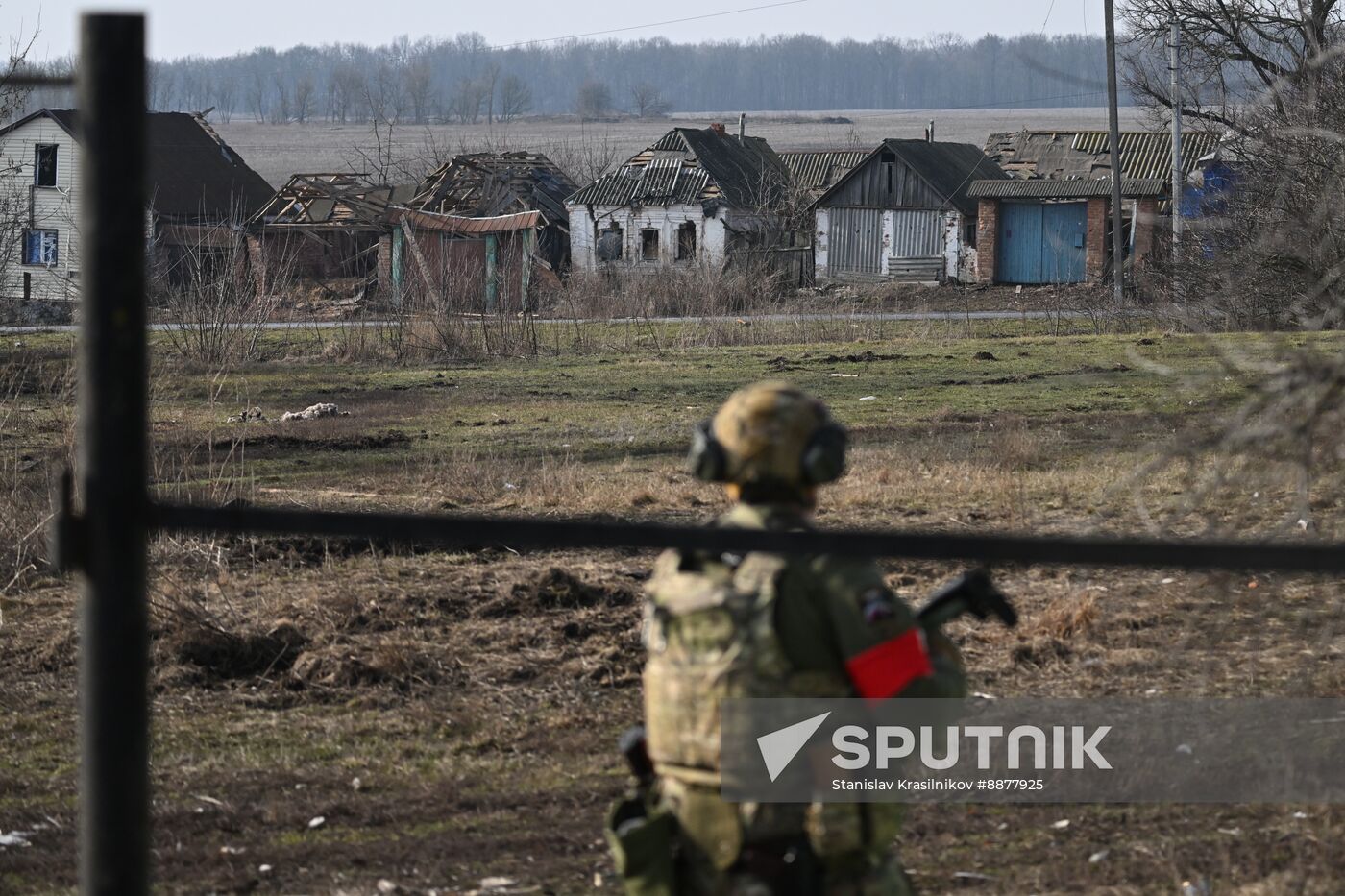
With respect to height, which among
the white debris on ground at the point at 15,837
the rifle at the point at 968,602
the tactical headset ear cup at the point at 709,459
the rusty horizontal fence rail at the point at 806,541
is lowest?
the white debris on ground at the point at 15,837

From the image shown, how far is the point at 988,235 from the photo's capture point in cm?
4553

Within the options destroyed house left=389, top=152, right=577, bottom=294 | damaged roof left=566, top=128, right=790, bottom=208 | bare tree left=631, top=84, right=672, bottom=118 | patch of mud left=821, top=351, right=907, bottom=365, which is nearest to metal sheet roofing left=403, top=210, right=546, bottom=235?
destroyed house left=389, top=152, right=577, bottom=294

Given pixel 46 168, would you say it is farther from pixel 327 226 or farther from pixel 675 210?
pixel 675 210

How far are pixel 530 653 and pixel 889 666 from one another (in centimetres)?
534

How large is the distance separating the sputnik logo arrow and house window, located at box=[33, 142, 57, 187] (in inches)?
1972

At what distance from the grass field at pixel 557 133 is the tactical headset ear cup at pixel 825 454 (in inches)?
3462

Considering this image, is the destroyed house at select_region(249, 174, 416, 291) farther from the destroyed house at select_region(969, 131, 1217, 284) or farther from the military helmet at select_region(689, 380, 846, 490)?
the military helmet at select_region(689, 380, 846, 490)

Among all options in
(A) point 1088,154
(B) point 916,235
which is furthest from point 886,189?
(A) point 1088,154

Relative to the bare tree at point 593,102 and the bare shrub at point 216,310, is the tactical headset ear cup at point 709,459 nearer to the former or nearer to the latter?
the bare shrub at point 216,310

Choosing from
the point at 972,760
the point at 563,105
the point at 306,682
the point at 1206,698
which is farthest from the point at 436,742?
the point at 563,105

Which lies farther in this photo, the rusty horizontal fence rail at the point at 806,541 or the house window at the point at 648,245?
the house window at the point at 648,245

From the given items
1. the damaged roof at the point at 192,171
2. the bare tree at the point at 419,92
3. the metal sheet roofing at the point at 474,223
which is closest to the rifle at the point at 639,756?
the metal sheet roofing at the point at 474,223

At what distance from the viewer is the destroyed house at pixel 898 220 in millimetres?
46906

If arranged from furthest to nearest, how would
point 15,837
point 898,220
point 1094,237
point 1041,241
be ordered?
point 898,220
point 1041,241
point 1094,237
point 15,837
